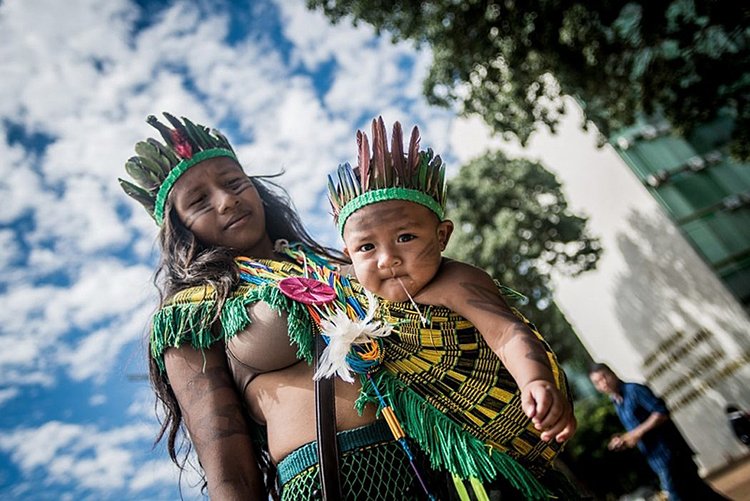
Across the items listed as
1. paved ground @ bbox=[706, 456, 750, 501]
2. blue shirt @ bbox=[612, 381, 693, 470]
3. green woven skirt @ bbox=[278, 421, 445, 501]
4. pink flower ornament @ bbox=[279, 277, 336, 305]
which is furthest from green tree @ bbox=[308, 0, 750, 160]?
green woven skirt @ bbox=[278, 421, 445, 501]

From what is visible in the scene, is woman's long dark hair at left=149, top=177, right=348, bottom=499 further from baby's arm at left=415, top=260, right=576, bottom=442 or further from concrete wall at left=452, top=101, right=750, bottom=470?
concrete wall at left=452, top=101, right=750, bottom=470

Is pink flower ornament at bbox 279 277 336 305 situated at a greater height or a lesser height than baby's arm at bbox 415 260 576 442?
greater

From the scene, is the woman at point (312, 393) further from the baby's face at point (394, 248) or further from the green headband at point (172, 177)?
the green headband at point (172, 177)

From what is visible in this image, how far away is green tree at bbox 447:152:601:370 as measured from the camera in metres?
10.5

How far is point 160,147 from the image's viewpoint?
→ 1862 millimetres

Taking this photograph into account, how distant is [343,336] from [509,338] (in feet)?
1.49

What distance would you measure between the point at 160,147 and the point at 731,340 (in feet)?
38.8

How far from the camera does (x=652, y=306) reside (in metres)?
11.3

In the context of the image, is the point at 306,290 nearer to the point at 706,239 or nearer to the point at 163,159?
the point at 163,159

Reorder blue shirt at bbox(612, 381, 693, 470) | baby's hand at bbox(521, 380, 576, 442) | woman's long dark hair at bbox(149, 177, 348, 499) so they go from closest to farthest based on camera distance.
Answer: baby's hand at bbox(521, 380, 576, 442), woman's long dark hair at bbox(149, 177, 348, 499), blue shirt at bbox(612, 381, 693, 470)

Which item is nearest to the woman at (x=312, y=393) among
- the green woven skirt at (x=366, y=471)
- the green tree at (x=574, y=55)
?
the green woven skirt at (x=366, y=471)

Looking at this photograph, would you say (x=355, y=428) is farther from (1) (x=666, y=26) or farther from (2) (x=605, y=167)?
(2) (x=605, y=167)

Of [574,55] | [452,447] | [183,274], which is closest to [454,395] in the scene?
[452,447]

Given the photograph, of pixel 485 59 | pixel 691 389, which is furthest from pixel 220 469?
pixel 691 389
